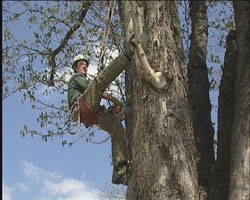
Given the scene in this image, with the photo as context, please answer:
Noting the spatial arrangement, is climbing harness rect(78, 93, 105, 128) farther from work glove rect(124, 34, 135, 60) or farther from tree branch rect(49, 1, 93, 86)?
tree branch rect(49, 1, 93, 86)

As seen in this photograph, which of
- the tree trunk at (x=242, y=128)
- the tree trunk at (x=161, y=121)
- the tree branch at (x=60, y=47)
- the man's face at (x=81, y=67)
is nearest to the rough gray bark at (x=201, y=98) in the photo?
the tree trunk at (x=242, y=128)

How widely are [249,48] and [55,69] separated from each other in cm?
510

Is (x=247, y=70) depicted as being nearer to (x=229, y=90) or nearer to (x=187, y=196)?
(x=229, y=90)

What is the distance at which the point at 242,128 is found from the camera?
10.6ft

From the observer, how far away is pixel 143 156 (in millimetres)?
3139

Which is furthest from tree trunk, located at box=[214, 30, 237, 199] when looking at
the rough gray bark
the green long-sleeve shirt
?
the green long-sleeve shirt

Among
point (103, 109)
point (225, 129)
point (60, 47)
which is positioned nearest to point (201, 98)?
point (225, 129)

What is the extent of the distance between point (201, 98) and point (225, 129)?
998mm

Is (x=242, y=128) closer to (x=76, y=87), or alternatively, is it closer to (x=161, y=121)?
(x=161, y=121)

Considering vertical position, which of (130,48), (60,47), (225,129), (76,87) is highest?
(60,47)

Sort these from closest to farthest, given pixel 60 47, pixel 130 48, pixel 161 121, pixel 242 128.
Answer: pixel 161 121, pixel 242 128, pixel 130 48, pixel 60 47

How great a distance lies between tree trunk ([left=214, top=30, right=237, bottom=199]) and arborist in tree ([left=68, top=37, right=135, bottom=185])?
1.14 m

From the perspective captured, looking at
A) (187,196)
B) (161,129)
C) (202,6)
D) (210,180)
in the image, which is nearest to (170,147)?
(161,129)

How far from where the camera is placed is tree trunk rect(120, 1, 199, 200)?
2.99 metres
